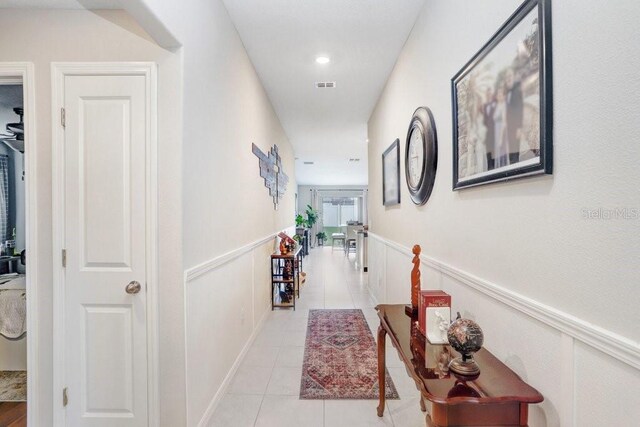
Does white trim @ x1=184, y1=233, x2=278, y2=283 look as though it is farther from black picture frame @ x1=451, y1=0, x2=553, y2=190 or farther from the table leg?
black picture frame @ x1=451, y1=0, x2=553, y2=190

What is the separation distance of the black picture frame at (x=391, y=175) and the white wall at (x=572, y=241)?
1472mm

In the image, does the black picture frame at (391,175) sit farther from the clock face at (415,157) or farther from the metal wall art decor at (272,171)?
the metal wall art decor at (272,171)

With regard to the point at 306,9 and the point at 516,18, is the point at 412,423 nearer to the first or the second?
the point at 516,18

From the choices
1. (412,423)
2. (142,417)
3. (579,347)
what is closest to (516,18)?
(579,347)

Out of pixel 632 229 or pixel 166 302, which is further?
pixel 166 302

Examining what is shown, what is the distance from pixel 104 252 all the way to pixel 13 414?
4.76ft

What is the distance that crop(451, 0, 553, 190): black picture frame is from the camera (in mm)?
1002

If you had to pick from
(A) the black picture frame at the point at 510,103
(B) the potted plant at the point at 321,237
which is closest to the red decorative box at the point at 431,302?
(A) the black picture frame at the point at 510,103

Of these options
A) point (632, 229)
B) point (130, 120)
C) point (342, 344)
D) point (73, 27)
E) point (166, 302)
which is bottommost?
point (342, 344)

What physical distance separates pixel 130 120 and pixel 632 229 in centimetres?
202

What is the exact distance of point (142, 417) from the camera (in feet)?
5.34

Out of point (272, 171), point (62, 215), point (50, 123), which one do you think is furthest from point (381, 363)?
point (272, 171)

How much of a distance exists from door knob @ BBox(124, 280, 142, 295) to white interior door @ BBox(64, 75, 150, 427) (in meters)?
0.02

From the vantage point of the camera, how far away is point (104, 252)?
164cm
